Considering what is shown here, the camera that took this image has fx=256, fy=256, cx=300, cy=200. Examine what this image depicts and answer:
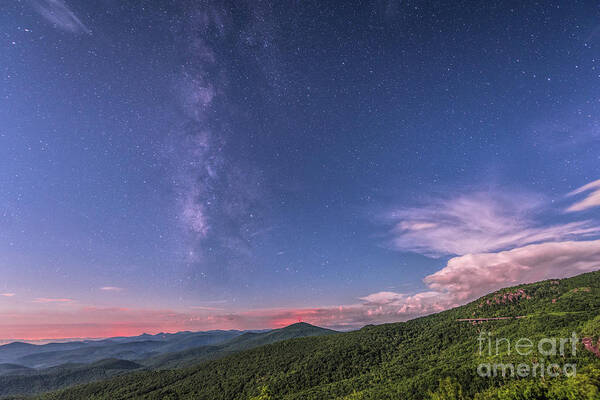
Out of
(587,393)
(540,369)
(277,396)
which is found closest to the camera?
(587,393)

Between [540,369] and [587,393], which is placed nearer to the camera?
[587,393]

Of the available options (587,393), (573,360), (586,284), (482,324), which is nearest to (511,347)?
(573,360)

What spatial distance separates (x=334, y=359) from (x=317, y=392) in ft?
171

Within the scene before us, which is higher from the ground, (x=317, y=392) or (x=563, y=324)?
(x=563, y=324)

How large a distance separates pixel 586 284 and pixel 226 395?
272686mm

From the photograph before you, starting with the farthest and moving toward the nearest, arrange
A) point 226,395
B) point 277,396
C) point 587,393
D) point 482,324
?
point 482,324 < point 226,395 < point 277,396 < point 587,393

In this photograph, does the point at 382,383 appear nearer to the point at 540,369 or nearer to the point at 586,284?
the point at 540,369

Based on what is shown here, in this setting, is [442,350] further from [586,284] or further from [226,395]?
[226,395]

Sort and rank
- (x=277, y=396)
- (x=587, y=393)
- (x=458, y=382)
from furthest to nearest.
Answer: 1. (x=277, y=396)
2. (x=458, y=382)
3. (x=587, y=393)

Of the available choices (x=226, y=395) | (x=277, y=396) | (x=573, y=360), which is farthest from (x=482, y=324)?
(x=226, y=395)

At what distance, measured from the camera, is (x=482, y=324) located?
638ft

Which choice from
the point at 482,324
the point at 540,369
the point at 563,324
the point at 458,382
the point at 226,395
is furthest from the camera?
the point at 482,324

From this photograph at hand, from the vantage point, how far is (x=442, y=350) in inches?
7082

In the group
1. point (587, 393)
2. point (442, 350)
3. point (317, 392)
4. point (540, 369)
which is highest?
point (587, 393)
